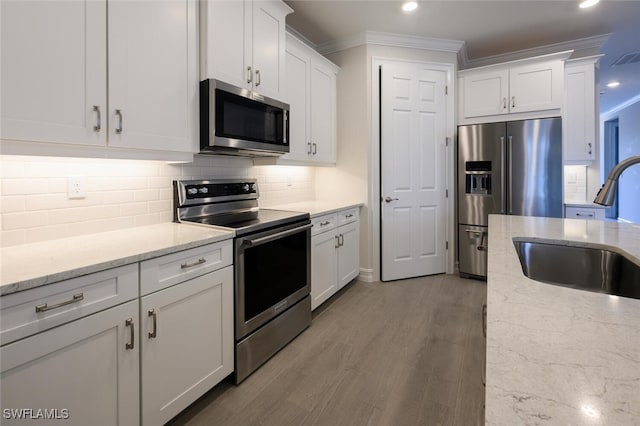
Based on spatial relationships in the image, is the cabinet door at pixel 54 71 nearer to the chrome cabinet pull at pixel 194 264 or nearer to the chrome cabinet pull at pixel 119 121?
the chrome cabinet pull at pixel 119 121

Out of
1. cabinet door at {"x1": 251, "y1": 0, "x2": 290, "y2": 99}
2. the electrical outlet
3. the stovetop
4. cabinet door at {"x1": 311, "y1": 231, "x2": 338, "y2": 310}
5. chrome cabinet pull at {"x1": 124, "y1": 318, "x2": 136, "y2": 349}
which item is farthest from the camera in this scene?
cabinet door at {"x1": 311, "y1": 231, "x2": 338, "y2": 310}

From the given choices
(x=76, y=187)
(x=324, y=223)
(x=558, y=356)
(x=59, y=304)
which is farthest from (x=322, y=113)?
(x=558, y=356)

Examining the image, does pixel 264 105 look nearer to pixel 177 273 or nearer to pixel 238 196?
pixel 238 196

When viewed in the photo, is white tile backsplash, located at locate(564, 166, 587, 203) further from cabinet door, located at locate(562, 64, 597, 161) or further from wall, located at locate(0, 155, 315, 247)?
wall, located at locate(0, 155, 315, 247)

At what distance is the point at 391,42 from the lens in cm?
353

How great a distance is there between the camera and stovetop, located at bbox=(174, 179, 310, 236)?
2.00 metres

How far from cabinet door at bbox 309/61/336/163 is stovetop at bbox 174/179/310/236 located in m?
0.96

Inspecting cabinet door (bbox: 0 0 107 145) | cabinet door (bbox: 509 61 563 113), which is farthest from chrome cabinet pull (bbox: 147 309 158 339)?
cabinet door (bbox: 509 61 563 113)

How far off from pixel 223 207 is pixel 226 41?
109 cm

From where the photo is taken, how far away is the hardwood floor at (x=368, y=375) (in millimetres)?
1623

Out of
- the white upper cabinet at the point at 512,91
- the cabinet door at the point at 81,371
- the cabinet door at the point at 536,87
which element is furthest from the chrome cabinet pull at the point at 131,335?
the cabinet door at the point at 536,87

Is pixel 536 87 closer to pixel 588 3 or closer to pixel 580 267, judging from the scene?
pixel 588 3

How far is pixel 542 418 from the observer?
1.35ft

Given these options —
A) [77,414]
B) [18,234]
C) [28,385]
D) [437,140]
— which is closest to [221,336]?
[77,414]
